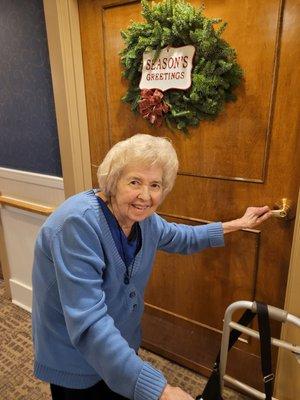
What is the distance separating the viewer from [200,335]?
1.74m

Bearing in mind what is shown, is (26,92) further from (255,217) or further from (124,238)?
(255,217)

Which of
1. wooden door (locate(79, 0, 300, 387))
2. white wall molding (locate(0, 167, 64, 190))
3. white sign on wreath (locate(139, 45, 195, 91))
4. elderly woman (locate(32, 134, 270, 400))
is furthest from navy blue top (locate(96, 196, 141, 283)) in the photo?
white wall molding (locate(0, 167, 64, 190))

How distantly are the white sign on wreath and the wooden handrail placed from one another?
98 centimetres

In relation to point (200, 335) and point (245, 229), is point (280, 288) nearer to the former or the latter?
point (245, 229)

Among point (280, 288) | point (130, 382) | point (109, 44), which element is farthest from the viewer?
point (109, 44)

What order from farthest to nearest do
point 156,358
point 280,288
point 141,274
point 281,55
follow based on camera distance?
point 156,358, point 280,288, point 281,55, point 141,274

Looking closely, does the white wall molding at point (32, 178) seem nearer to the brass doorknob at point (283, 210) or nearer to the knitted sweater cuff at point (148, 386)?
the brass doorknob at point (283, 210)

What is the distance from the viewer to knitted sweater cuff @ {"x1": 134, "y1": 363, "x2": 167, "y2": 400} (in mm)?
747

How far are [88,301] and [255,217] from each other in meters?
0.82

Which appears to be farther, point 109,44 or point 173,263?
point 173,263

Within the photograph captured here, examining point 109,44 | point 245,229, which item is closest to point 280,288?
point 245,229

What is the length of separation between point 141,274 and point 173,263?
2.22 ft

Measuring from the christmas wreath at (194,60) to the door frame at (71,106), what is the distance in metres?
0.32

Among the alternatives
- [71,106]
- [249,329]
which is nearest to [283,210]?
[249,329]
